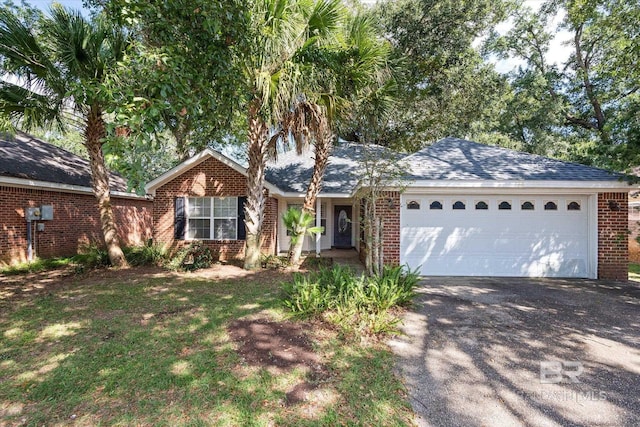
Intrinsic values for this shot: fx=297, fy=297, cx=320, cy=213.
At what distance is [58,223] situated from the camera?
35.7ft

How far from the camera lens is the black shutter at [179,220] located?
10812 mm

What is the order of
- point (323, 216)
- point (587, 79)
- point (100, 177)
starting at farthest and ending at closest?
point (587, 79)
point (323, 216)
point (100, 177)

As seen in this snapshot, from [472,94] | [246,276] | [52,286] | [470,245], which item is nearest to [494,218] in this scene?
[470,245]

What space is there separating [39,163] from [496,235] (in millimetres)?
15306

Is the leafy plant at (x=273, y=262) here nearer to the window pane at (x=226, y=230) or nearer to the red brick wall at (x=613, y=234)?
the window pane at (x=226, y=230)

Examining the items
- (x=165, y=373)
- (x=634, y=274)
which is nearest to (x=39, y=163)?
(x=165, y=373)

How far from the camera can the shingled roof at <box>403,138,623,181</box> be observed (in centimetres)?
746

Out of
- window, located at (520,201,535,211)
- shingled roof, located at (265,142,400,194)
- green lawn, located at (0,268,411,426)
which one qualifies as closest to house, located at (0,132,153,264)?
green lawn, located at (0,268,411,426)

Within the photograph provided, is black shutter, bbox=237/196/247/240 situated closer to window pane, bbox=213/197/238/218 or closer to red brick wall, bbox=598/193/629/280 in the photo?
window pane, bbox=213/197/238/218

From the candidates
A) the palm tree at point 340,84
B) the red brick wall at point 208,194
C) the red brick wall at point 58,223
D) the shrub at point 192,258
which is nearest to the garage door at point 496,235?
the palm tree at point 340,84

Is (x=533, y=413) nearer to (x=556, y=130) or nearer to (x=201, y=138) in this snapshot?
(x=201, y=138)

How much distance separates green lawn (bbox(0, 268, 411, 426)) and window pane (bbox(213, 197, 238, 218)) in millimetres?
5482

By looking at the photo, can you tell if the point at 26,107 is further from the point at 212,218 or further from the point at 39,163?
the point at 212,218

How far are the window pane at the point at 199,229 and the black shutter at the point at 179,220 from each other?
236mm
